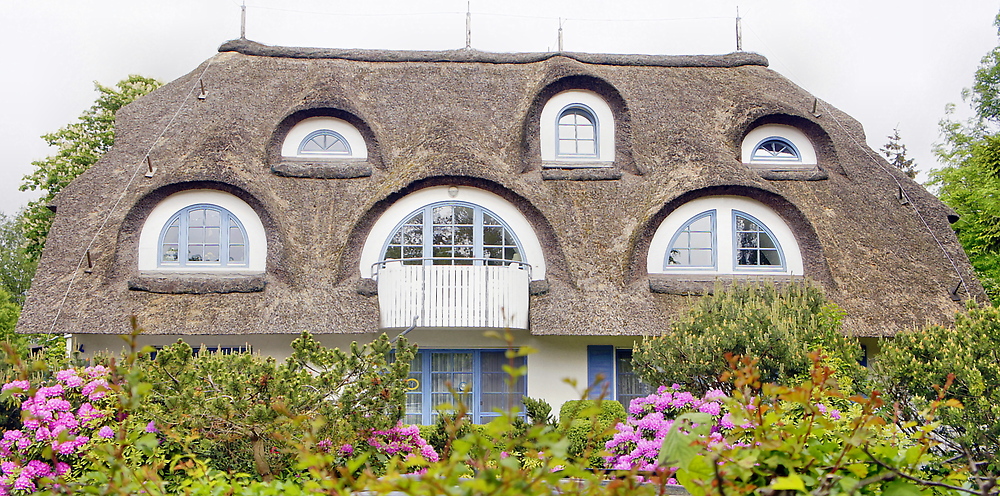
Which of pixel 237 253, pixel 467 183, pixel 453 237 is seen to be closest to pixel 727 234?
pixel 467 183

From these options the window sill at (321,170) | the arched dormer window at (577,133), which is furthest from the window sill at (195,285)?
the arched dormer window at (577,133)

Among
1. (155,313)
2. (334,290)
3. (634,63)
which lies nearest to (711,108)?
(634,63)

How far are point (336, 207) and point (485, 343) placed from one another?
343 cm

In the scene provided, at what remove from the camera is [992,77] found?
85.3 ft

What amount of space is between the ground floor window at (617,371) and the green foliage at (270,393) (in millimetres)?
6426

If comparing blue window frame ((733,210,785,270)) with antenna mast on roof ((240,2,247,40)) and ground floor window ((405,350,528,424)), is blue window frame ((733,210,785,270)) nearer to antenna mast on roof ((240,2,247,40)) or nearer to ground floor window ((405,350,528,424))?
ground floor window ((405,350,528,424))

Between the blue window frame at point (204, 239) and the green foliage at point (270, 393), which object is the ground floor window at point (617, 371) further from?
the green foliage at point (270, 393)

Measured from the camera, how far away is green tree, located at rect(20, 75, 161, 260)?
20.1 m

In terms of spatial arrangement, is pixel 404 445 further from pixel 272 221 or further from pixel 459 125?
pixel 459 125

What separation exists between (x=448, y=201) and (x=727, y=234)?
15.5 feet

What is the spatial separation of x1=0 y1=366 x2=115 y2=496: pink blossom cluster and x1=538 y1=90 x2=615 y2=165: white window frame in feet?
28.4

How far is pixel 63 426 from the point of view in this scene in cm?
662

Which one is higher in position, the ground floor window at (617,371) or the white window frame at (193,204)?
the white window frame at (193,204)

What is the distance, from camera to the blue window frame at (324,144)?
14.1 metres
